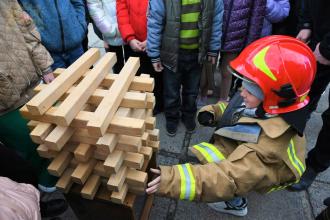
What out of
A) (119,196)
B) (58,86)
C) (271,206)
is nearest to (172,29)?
(58,86)

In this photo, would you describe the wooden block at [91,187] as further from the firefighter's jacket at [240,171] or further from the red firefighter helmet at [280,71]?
the red firefighter helmet at [280,71]

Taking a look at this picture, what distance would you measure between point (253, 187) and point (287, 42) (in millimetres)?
869

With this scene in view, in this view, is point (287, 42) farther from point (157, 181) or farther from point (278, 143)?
point (157, 181)

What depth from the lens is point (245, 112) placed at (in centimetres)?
179

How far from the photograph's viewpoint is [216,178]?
1537mm

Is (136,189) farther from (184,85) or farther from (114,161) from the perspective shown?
(184,85)

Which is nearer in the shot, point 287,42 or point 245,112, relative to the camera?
point 287,42

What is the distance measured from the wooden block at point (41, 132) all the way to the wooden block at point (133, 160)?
44cm

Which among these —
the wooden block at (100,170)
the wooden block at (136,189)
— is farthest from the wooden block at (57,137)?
the wooden block at (136,189)

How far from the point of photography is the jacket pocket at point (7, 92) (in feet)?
5.92

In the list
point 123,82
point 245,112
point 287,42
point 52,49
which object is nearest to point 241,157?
point 245,112

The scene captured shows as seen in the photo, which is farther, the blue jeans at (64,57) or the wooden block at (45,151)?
the blue jeans at (64,57)

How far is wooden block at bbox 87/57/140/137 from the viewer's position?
1244mm

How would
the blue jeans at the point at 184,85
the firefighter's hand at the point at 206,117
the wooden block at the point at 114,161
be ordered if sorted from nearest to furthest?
1. the wooden block at the point at 114,161
2. the firefighter's hand at the point at 206,117
3. the blue jeans at the point at 184,85
